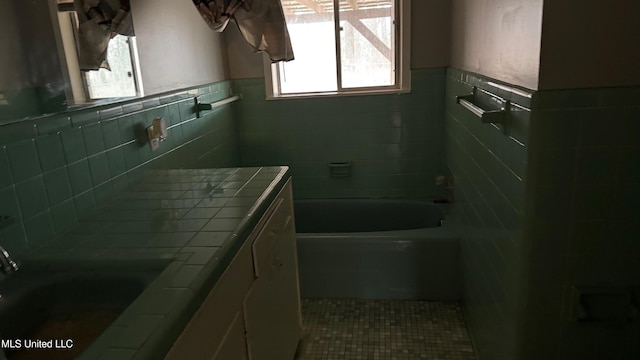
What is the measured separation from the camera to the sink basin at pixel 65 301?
0.97 metres

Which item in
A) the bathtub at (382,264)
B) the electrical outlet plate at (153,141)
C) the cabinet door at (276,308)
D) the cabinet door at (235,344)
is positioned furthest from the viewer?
the bathtub at (382,264)

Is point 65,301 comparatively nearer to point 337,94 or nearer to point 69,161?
point 69,161

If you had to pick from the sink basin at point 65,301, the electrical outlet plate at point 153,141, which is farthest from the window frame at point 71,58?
the sink basin at point 65,301

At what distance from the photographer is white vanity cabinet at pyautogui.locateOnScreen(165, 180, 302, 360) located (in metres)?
0.97

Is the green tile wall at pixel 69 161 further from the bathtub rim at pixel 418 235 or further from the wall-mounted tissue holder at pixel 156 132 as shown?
the bathtub rim at pixel 418 235

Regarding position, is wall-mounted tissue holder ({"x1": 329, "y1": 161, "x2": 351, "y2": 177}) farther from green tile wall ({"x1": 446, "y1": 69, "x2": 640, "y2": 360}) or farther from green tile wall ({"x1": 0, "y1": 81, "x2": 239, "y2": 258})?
green tile wall ({"x1": 446, "y1": 69, "x2": 640, "y2": 360})

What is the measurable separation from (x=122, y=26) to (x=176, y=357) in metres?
1.37

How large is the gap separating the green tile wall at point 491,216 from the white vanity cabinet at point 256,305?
809 millimetres

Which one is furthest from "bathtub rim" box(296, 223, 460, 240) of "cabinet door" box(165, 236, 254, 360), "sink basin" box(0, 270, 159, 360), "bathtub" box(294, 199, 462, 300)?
"sink basin" box(0, 270, 159, 360)

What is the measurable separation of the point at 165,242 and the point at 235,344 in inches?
12.8

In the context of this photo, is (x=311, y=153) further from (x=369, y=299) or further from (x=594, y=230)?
(x=594, y=230)

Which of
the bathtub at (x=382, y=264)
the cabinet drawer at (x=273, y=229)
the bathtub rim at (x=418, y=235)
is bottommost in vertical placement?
the bathtub at (x=382, y=264)

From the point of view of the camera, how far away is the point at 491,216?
1.71 m

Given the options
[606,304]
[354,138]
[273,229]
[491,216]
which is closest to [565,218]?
[606,304]
